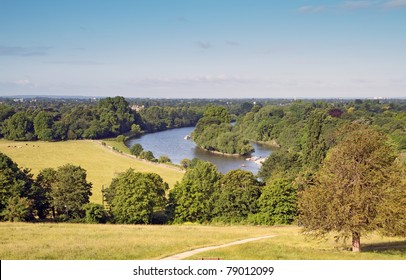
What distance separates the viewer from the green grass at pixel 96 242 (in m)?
20.3

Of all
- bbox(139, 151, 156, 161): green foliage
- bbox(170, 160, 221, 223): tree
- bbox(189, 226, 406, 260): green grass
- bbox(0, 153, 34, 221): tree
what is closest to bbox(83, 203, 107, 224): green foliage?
bbox(0, 153, 34, 221): tree

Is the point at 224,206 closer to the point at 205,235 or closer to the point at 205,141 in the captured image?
the point at 205,235

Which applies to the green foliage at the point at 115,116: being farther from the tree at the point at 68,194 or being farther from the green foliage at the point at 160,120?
the tree at the point at 68,194

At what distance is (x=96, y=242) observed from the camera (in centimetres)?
2402

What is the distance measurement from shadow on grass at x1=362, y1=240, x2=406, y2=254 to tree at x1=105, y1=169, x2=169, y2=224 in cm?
2074

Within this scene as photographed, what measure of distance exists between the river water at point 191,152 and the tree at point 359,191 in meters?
59.2

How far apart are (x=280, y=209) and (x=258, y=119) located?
107 meters

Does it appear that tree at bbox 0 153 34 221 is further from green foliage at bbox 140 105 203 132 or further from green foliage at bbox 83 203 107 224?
green foliage at bbox 140 105 203 132

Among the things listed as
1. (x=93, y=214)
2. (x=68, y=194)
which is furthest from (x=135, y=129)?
(x=93, y=214)

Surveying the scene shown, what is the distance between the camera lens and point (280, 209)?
132 ft

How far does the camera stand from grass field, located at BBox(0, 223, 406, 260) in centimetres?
1988

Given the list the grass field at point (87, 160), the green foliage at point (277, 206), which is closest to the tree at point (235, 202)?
the green foliage at point (277, 206)
